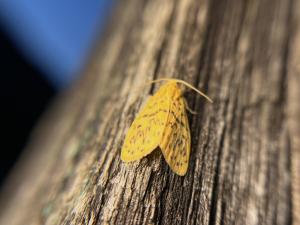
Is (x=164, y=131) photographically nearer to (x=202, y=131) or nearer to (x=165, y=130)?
(x=165, y=130)

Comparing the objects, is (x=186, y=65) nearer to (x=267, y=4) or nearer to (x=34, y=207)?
(x=267, y=4)

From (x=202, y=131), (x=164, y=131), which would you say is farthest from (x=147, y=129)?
(x=202, y=131)
